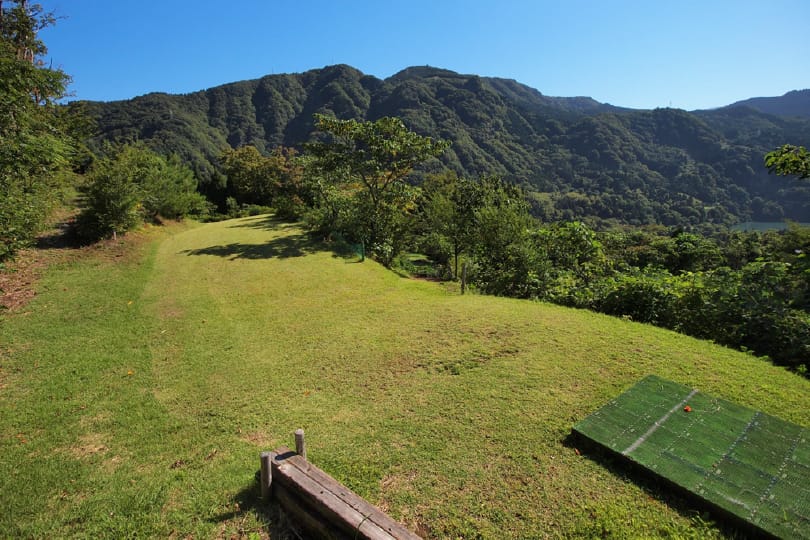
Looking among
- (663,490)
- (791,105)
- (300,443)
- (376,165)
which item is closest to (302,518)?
(300,443)

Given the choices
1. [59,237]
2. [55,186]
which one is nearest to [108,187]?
[59,237]

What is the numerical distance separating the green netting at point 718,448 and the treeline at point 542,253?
2.63m

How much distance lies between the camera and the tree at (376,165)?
16.3m

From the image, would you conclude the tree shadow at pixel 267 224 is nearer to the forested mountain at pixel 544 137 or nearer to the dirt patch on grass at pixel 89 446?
the dirt patch on grass at pixel 89 446

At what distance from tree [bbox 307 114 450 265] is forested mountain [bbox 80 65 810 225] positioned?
235 feet

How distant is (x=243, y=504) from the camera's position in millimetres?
3717

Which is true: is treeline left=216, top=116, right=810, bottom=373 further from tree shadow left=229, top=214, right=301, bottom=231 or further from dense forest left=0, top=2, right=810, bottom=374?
tree shadow left=229, top=214, right=301, bottom=231

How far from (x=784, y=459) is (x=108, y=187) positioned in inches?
695

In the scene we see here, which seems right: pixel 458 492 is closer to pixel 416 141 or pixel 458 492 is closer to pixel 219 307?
pixel 219 307

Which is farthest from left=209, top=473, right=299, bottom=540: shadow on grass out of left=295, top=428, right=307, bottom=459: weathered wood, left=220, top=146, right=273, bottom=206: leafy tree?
left=220, top=146, right=273, bottom=206: leafy tree

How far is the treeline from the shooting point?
6.84 m

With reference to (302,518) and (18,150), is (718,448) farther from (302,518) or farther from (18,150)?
Answer: (18,150)

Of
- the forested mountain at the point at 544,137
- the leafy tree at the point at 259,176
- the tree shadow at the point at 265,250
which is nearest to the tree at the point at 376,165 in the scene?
the tree shadow at the point at 265,250

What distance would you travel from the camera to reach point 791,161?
489 centimetres
